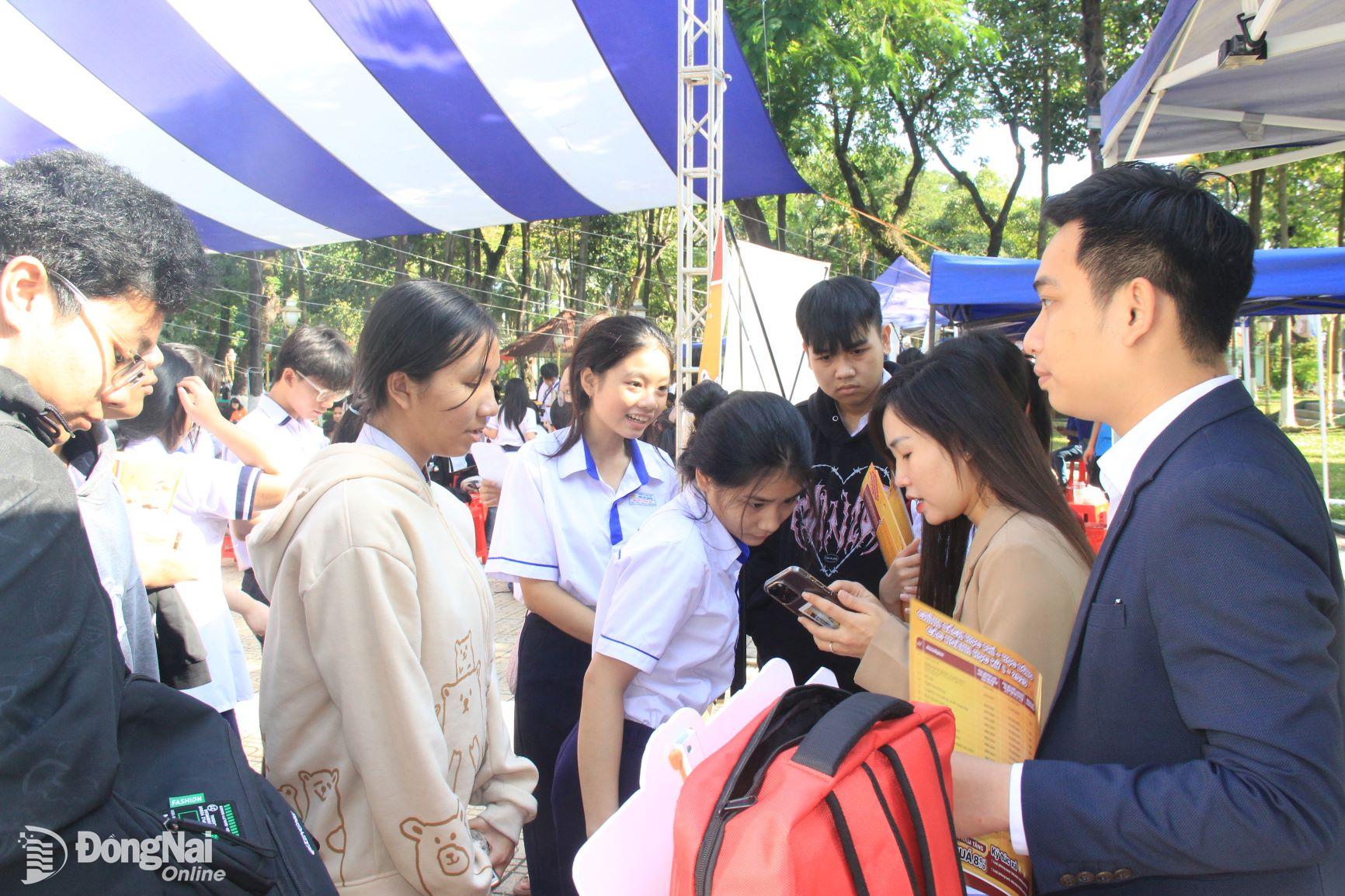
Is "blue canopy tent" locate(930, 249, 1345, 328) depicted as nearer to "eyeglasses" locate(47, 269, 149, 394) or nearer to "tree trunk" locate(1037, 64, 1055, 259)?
"eyeglasses" locate(47, 269, 149, 394)

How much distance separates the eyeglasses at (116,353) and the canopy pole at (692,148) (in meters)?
4.02

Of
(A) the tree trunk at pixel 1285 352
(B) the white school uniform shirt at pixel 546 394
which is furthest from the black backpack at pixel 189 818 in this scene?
(A) the tree trunk at pixel 1285 352

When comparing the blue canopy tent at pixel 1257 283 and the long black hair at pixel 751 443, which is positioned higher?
the blue canopy tent at pixel 1257 283

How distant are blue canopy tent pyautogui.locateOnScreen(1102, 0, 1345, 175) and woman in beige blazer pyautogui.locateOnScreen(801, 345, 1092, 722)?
4.61 ft

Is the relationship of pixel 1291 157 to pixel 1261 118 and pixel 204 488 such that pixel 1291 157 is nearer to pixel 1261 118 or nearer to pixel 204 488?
pixel 1261 118

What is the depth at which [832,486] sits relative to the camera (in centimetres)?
272

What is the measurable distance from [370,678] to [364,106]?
19.2ft

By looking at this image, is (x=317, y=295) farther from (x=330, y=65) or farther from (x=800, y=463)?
(x=800, y=463)

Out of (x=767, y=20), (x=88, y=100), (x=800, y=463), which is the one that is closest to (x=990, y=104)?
(x=767, y=20)

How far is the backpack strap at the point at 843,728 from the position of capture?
2.79ft

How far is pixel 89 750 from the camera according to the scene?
88 centimetres

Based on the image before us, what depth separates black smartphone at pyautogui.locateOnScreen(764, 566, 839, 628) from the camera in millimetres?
1590

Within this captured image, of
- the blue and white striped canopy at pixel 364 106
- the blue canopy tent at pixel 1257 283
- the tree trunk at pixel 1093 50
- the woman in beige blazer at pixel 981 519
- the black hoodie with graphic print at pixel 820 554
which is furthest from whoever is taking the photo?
the tree trunk at pixel 1093 50

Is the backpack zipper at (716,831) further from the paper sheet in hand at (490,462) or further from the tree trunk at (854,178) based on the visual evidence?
the tree trunk at (854,178)
